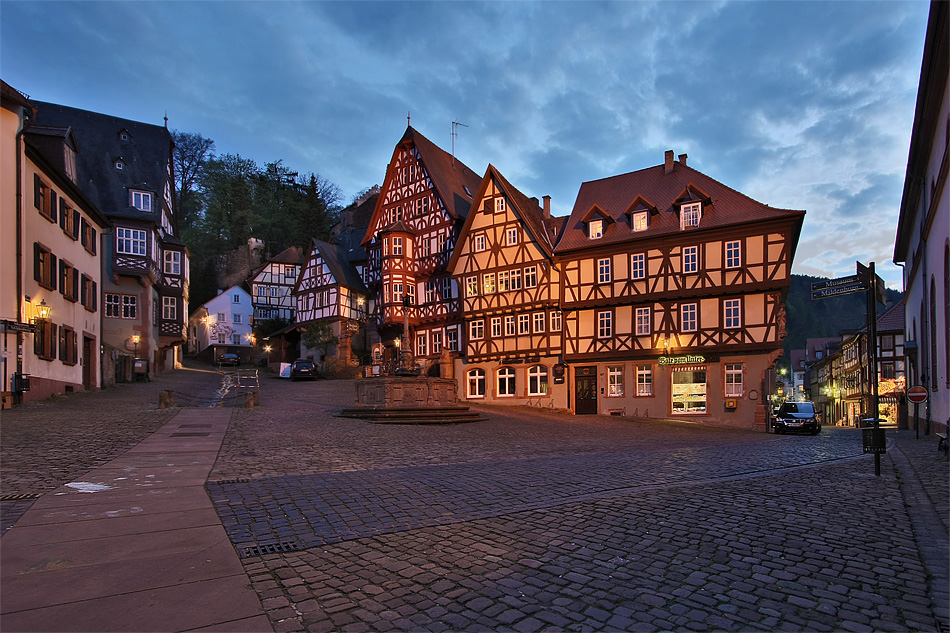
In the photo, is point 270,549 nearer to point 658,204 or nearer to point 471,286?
point 658,204

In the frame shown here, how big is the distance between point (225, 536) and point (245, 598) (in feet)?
5.67

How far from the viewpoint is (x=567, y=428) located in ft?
74.7

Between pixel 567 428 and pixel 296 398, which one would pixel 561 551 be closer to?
pixel 567 428

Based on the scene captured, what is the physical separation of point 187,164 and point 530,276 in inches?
2404

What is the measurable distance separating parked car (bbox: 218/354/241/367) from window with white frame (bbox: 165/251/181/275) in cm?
1505

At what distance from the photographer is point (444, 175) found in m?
44.6

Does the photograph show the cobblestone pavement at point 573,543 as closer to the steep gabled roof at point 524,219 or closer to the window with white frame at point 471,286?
the steep gabled roof at point 524,219

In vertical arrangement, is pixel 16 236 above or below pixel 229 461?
above

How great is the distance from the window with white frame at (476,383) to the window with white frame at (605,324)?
756 cm

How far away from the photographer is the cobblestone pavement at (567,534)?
432 centimetres

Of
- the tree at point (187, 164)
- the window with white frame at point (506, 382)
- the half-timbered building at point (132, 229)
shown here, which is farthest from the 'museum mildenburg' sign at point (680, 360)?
the tree at point (187, 164)

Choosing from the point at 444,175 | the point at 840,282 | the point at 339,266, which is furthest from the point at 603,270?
the point at 339,266

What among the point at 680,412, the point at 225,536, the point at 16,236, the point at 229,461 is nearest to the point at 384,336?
the point at 680,412

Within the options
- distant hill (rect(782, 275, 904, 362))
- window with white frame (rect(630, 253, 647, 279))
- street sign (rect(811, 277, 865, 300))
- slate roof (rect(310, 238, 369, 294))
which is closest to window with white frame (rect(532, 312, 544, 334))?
window with white frame (rect(630, 253, 647, 279))
